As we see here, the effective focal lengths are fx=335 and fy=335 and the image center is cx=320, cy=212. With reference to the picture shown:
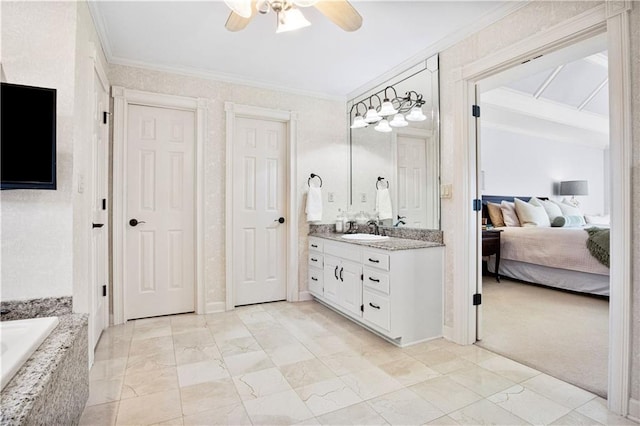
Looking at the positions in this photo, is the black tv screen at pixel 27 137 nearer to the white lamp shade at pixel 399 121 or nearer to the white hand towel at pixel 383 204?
the white lamp shade at pixel 399 121

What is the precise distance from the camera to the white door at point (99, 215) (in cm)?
243

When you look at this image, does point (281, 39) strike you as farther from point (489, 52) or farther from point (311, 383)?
point (311, 383)

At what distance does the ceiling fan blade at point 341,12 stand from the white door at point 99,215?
1741 mm

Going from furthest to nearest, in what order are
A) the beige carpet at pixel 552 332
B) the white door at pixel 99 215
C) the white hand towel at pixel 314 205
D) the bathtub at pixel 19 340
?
the white hand towel at pixel 314 205 → the white door at pixel 99 215 → the beige carpet at pixel 552 332 → the bathtub at pixel 19 340

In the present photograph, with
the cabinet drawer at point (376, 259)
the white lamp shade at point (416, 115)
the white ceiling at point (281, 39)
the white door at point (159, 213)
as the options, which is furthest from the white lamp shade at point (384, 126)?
the white door at point (159, 213)

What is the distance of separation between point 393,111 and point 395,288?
1.65 m

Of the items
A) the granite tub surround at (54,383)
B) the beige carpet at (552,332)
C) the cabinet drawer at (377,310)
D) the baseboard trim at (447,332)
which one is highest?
the granite tub surround at (54,383)

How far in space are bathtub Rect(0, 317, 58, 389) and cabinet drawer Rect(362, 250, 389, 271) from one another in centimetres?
196

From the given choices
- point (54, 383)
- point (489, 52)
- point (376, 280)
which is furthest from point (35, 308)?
point (489, 52)

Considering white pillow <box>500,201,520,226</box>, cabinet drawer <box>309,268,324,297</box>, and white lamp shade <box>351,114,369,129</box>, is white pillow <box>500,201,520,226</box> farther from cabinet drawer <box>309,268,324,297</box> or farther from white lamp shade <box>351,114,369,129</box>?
cabinet drawer <box>309,268,324,297</box>

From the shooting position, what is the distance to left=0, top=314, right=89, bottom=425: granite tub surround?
3.05ft

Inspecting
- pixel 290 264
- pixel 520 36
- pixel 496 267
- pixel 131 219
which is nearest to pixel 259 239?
pixel 290 264

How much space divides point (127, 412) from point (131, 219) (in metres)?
1.85

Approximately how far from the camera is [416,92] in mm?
3021
